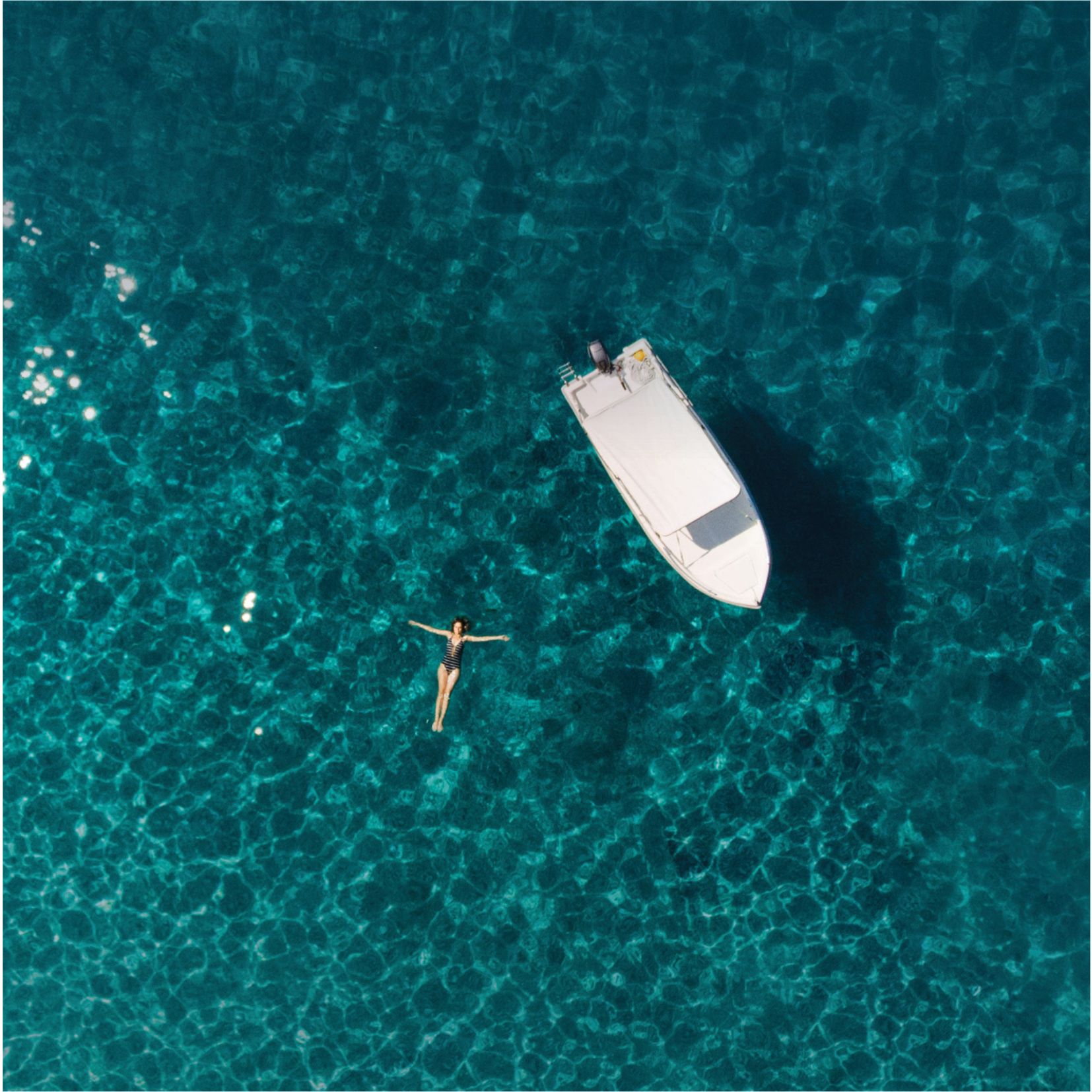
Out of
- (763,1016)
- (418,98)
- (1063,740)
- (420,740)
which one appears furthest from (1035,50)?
(763,1016)

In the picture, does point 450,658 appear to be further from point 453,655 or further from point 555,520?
point 555,520

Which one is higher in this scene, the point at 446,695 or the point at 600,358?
the point at 600,358

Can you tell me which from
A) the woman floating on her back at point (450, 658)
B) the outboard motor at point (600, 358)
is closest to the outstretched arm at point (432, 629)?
the woman floating on her back at point (450, 658)

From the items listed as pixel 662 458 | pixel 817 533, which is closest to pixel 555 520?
pixel 662 458

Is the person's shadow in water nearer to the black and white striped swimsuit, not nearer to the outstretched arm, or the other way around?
the black and white striped swimsuit

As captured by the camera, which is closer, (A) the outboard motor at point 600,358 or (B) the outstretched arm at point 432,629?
(A) the outboard motor at point 600,358

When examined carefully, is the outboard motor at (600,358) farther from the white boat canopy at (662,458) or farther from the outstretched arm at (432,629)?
the outstretched arm at (432,629)

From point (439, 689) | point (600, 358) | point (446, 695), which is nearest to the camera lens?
point (600, 358)

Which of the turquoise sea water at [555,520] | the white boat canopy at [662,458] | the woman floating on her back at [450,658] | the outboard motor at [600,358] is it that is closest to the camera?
the white boat canopy at [662,458]
